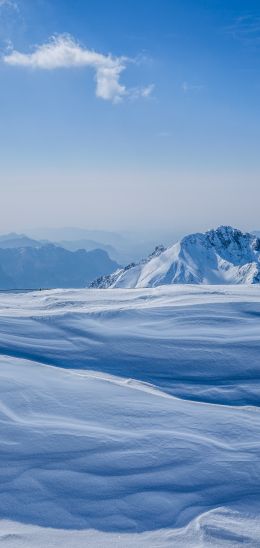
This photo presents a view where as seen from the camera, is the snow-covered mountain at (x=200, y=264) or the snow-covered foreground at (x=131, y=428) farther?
the snow-covered mountain at (x=200, y=264)

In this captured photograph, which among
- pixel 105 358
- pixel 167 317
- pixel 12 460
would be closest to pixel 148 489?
pixel 12 460

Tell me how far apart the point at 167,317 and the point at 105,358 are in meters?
1.59

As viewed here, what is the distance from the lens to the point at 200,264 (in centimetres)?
14925

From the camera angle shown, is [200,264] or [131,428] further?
[200,264]

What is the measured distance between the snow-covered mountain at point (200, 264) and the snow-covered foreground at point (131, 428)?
113 meters

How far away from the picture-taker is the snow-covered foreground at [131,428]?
3105 millimetres

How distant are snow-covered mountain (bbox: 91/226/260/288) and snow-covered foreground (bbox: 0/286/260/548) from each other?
113 m

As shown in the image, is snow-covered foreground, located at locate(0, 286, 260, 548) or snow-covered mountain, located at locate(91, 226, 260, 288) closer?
snow-covered foreground, located at locate(0, 286, 260, 548)

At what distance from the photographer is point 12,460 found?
141 inches

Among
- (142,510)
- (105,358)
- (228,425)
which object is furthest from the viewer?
(105,358)

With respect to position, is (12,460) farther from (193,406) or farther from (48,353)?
(48,353)

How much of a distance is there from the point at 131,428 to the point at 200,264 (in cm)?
14724

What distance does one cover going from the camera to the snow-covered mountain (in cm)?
13262

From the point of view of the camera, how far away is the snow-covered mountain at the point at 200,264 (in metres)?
133
